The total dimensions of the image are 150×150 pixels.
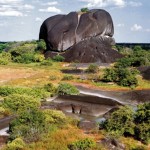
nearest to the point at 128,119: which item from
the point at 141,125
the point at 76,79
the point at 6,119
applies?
the point at 141,125

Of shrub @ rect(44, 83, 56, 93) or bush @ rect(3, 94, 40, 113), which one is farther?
shrub @ rect(44, 83, 56, 93)

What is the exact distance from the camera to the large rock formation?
58281mm

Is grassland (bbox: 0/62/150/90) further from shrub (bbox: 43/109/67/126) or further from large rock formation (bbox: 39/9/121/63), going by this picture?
shrub (bbox: 43/109/67/126)

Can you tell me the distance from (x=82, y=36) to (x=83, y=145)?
44626 millimetres

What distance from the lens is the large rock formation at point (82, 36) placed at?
58.3 m

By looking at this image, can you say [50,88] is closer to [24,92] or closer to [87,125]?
[24,92]

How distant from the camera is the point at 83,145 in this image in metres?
17.9

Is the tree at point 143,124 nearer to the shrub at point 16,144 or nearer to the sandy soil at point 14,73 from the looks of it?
the shrub at point 16,144

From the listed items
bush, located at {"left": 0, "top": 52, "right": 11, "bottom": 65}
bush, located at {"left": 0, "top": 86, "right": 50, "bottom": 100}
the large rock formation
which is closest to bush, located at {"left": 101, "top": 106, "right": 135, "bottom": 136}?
bush, located at {"left": 0, "top": 86, "right": 50, "bottom": 100}

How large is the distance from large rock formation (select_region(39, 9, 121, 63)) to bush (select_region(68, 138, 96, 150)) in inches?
1548

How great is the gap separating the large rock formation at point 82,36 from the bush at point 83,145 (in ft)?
129

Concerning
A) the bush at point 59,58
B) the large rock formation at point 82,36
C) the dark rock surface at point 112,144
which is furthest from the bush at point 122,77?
the bush at point 59,58

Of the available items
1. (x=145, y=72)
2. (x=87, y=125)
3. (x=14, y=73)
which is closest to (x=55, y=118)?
(x=87, y=125)

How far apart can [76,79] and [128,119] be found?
63.5 ft
